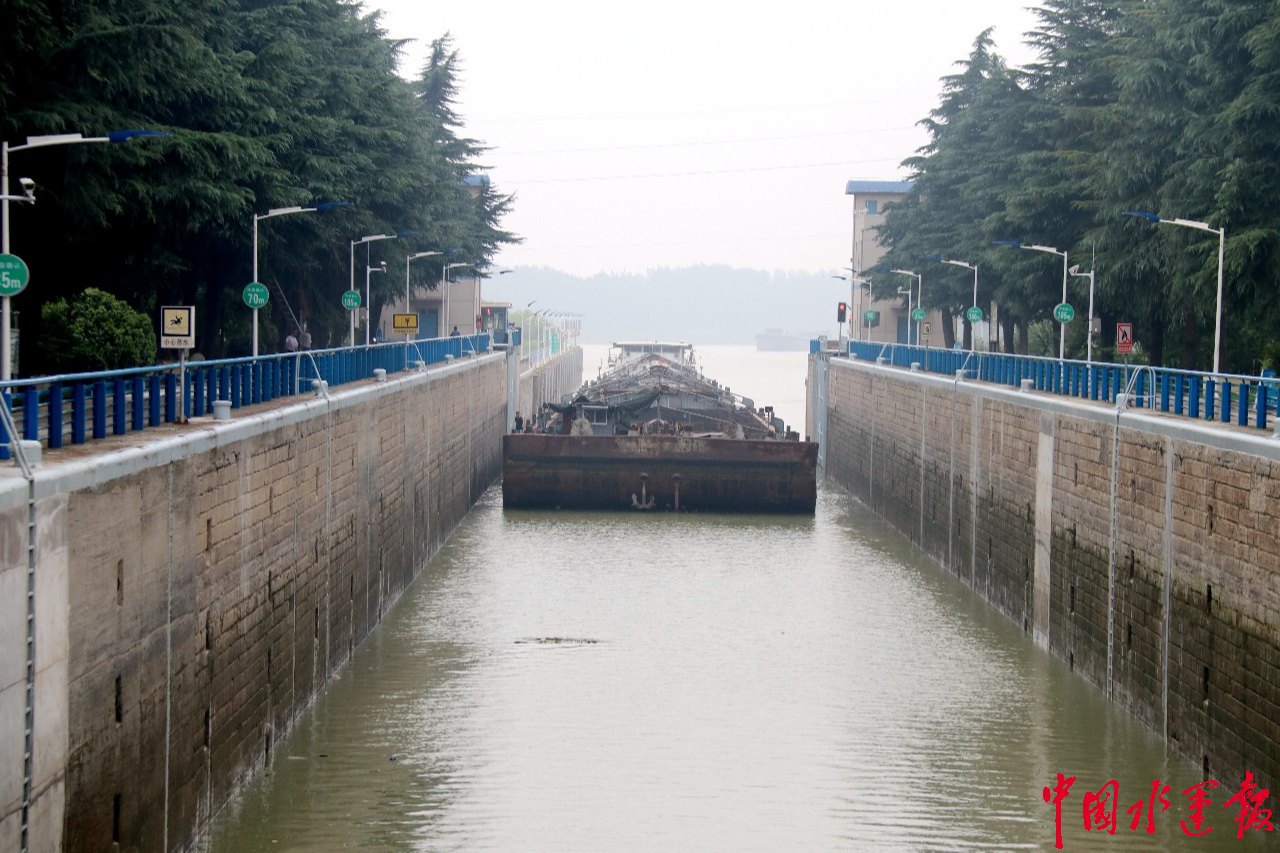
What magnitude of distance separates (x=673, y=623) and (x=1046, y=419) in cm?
645

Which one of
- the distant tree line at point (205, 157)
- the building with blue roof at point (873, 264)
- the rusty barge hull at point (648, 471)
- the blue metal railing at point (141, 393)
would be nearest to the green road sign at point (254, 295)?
the distant tree line at point (205, 157)

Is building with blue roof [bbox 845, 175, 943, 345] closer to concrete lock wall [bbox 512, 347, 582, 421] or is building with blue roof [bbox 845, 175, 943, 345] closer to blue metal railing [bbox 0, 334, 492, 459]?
concrete lock wall [bbox 512, 347, 582, 421]

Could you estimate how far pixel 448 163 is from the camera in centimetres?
6600

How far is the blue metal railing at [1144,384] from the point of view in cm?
1833

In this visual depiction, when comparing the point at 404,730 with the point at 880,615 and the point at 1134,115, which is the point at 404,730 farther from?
the point at 1134,115

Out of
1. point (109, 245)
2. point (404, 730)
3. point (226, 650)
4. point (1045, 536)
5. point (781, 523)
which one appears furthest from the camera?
point (781, 523)

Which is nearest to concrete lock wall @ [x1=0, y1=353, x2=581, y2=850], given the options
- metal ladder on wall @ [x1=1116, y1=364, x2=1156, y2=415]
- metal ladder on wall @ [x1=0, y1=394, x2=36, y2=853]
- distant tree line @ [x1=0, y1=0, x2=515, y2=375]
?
metal ladder on wall @ [x1=0, y1=394, x2=36, y2=853]

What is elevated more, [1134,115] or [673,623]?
[1134,115]

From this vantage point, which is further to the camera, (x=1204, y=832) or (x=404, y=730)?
(x=404, y=730)

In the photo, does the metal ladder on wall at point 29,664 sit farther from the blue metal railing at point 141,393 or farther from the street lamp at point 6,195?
the street lamp at point 6,195

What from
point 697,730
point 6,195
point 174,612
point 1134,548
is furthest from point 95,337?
point 1134,548

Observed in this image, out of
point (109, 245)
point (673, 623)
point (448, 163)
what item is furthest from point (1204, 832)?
point (448, 163)

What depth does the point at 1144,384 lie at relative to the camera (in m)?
25.1

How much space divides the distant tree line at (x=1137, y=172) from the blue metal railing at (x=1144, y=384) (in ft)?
16.0
